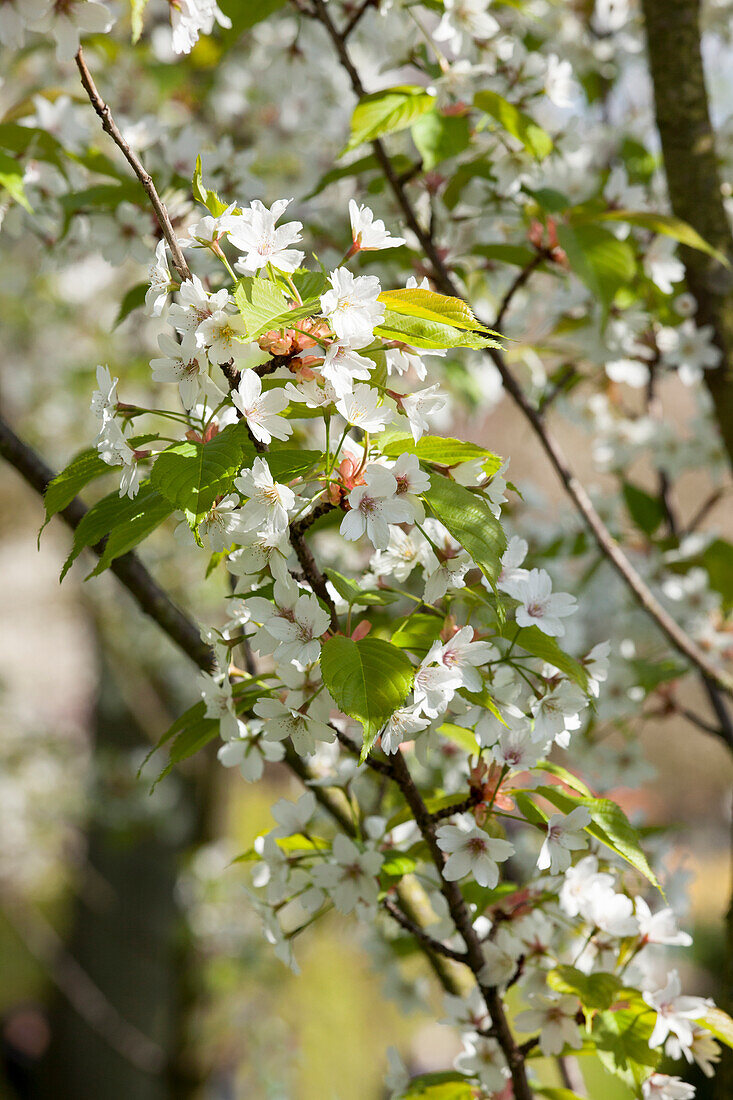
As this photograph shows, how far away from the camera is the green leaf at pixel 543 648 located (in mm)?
641

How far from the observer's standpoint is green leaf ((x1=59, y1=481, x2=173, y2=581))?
24.9 inches

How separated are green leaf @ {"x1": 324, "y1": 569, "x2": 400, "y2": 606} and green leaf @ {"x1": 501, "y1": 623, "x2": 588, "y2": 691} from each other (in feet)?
0.29

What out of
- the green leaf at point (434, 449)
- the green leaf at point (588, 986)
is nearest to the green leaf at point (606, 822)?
the green leaf at point (588, 986)

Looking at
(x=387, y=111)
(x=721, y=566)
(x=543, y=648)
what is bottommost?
(x=721, y=566)

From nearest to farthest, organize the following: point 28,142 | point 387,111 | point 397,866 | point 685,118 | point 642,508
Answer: point 397,866 → point 387,111 → point 28,142 → point 685,118 → point 642,508

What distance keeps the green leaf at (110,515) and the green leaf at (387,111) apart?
1.55 ft

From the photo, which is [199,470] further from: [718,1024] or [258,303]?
[718,1024]

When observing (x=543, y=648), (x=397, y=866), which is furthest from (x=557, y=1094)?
(x=543, y=648)

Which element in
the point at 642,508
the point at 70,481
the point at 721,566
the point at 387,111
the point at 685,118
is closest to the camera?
the point at 70,481

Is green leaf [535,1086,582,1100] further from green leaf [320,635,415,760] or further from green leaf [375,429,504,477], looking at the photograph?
green leaf [375,429,504,477]

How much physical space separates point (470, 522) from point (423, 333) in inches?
4.8

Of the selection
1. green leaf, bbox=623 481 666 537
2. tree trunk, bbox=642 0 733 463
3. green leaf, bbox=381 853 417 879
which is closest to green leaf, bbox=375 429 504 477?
green leaf, bbox=381 853 417 879

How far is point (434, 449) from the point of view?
616mm

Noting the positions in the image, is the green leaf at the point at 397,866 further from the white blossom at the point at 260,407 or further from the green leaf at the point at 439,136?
the green leaf at the point at 439,136
